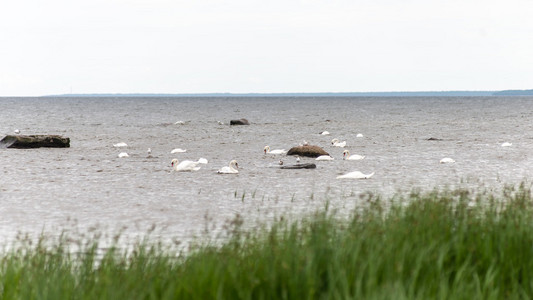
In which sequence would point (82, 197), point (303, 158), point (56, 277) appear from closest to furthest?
point (56, 277)
point (82, 197)
point (303, 158)

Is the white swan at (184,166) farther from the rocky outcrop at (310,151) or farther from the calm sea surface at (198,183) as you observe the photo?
the rocky outcrop at (310,151)

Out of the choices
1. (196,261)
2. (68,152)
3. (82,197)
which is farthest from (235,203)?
(68,152)

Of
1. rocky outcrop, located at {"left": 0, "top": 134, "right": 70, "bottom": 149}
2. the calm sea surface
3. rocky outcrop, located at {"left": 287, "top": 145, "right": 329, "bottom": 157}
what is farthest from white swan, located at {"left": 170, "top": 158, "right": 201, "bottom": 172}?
rocky outcrop, located at {"left": 0, "top": 134, "right": 70, "bottom": 149}

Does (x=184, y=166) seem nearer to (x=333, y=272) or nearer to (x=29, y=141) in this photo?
(x=29, y=141)

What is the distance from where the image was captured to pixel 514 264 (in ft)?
23.7

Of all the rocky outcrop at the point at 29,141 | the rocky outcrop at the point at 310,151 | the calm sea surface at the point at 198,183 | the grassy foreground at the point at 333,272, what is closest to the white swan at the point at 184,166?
the calm sea surface at the point at 198,183

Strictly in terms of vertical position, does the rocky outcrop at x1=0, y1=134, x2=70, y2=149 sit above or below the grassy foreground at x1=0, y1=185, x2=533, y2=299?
below

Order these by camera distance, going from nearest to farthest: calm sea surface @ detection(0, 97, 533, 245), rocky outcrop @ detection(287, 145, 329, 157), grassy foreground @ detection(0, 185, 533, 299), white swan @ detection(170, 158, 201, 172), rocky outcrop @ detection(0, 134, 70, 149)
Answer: grassy foreground @ detection(0, 185, 533, 299)
calm sea surface @ detection(0, 97, 533, 245)
white swan @ detection(170, 158, 201, 172)
rocky outcrop @ detection(287, 145, 329, 157)
rocky outcrop @ detection(0, 134, 70, 149)

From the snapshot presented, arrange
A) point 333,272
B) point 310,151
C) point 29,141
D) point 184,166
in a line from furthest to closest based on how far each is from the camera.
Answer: point 29,141, point 310,151, point 184,166, point 333,272

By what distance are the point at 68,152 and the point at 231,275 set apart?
2762 centimetres

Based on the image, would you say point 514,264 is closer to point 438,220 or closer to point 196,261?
point 438,220

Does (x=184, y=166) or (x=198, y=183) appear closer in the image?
(x=198, y=183)

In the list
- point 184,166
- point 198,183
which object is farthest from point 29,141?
point 198,183

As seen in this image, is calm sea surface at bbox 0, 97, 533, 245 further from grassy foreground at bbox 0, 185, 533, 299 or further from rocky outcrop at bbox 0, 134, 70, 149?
grassy foreground at bbox 0, 185, 533, 299
